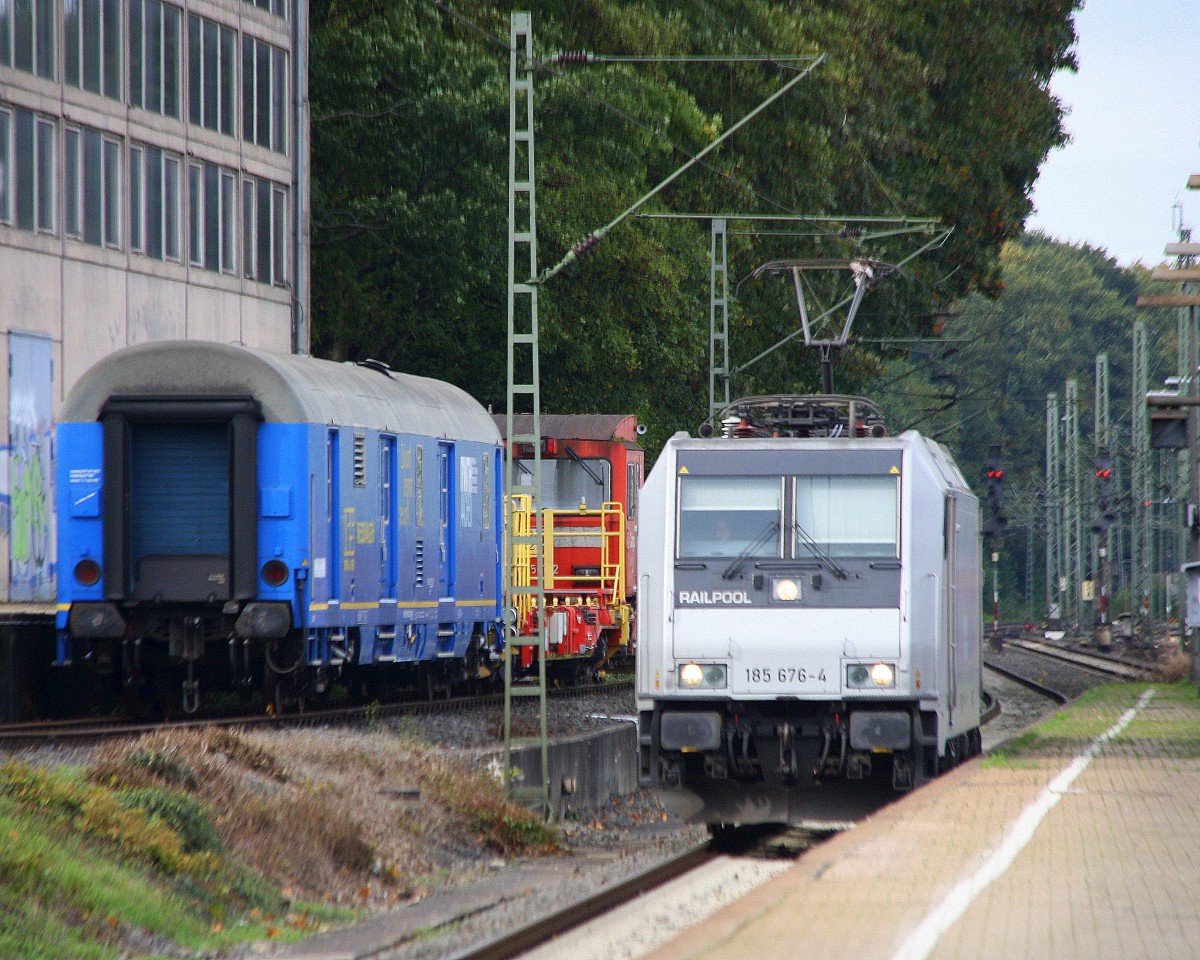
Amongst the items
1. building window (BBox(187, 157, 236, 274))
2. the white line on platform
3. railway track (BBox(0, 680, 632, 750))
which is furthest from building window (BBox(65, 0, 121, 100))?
the white line on platform

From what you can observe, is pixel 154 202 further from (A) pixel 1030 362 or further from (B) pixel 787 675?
(A) pixel 1030 362

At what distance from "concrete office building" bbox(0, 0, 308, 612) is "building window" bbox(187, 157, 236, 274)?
35 mm

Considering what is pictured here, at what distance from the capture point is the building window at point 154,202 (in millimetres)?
32844

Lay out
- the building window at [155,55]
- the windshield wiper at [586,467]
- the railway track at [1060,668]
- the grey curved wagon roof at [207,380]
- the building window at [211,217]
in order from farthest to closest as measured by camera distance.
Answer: the railway track at [1060,668] → the building window at [211,217] → the building window at [155,55] → the windshield wiper at [586,467] → the grey curved wagon roof at [207,380]

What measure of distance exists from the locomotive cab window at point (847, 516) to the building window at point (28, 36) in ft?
59.6

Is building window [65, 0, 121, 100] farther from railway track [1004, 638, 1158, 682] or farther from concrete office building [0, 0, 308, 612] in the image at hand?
railway track [1004, 638, 1158, 682]

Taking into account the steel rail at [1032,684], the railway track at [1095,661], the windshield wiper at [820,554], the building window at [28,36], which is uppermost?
the building window at [28,36]

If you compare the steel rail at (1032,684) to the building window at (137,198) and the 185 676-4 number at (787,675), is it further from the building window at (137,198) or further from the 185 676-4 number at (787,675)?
the 185 676-4 number at (787,675)

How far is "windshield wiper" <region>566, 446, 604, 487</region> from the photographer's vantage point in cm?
3050

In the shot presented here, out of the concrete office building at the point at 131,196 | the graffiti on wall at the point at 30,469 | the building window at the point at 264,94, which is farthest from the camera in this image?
the building window at the point at 264,94

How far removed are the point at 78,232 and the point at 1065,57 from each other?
30620mm

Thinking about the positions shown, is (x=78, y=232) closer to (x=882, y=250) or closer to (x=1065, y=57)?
(x=882, y=250)

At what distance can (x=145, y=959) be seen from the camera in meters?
10.5

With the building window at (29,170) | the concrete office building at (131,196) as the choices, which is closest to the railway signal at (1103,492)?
the concrete office building at (131,196)
